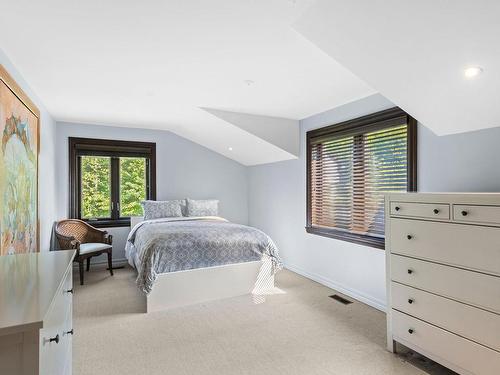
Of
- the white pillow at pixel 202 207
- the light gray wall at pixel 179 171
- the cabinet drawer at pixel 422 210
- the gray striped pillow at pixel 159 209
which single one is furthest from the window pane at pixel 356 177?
the gray striped pillow at pixel 159 209

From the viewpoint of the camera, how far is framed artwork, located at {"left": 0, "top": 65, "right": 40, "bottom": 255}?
80.1 inches

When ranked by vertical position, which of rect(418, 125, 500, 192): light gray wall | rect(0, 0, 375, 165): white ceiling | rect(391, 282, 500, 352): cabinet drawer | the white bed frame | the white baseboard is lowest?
the white baseboard

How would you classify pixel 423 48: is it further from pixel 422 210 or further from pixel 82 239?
pixel 82 239

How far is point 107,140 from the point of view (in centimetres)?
479

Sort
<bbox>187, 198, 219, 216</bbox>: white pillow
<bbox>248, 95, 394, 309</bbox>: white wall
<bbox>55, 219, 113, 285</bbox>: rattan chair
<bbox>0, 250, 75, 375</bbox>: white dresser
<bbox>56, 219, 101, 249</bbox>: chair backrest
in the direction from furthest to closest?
1. <bbox>187, 198, 219, 216</bbox>: white pillow
2. <bbox>56, 219, 101, 249</bbox>: chair backrest
3. <bbox>55, 219, 113, 285</bbox>: rattan chair
4. <bbox>248, 95, 394, 309</bbox>: white wall
5. <bbox>0, 250, 75, 375</bbox>: white dresser

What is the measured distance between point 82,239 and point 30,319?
406cm

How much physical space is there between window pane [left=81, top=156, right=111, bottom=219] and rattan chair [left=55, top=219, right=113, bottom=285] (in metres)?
0.37

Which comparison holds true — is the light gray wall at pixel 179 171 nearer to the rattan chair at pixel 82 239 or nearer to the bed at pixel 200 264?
the rattan chair at pixel 82 239

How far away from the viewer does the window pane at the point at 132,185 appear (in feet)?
16.4

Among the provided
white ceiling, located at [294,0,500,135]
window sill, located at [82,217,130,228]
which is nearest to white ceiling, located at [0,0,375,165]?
white ceiling, located at [294,0,500,135]

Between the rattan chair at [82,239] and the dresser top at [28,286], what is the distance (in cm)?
251

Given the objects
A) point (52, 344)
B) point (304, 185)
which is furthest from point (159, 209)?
point (52, 344)

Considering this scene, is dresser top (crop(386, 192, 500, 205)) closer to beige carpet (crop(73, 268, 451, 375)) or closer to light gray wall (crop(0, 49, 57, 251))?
beige carpet (crop(73, 268, 451, 375))

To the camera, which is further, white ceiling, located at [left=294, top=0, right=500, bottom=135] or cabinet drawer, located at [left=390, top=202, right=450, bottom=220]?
cabinet drawer, located at [left=390, top=202, right=450, bottom=220]
